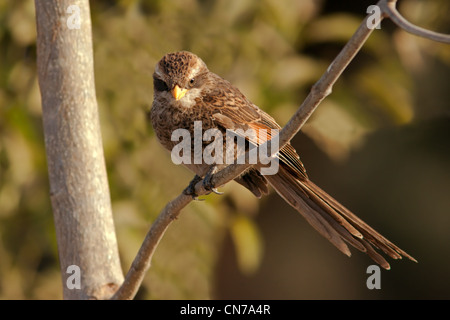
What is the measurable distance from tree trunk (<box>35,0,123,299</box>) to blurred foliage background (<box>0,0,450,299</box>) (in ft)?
3.21

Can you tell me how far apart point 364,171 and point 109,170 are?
6.73ft

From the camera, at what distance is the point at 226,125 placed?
8.55ft

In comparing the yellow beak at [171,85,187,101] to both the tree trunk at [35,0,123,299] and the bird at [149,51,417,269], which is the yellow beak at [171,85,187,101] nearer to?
the bird at [149,51,417,269]

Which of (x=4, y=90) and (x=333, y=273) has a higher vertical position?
(x=4, y=90)

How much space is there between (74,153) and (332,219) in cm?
96

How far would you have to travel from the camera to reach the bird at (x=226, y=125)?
2432mm

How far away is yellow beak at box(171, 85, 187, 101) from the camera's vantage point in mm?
2611

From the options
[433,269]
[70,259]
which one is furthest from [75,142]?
[433,269]

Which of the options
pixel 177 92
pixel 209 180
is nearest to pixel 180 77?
pixel 177 92

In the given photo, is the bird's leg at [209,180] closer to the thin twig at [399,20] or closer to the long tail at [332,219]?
the long tail at [332,219]

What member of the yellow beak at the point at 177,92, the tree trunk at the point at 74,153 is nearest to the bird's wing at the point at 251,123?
the yellow beak at the point at 177,92

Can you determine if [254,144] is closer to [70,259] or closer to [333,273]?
[70,259]

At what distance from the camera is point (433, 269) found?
526 cm

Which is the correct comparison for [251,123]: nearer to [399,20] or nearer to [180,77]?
[180,77]
